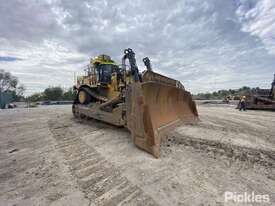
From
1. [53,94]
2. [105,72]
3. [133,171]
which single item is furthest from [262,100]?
[53,94]

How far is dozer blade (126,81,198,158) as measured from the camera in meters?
3.61

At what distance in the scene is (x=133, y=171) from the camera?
2898 mm

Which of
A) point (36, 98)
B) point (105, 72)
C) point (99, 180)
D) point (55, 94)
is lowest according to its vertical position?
point (99, 180)

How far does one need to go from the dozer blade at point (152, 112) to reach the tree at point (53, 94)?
38918 mm

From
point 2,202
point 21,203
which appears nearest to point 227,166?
point 21,203

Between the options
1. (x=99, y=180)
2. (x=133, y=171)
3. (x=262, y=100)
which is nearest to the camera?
(x=99, y=180)

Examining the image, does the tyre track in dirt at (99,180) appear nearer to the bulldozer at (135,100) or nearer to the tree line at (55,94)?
the bulldozer at (135,100)

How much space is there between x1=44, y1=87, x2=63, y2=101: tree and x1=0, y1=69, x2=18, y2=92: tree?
59.2ft

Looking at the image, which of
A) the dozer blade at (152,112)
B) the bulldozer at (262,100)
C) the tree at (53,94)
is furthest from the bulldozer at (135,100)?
the tree at (53,94)

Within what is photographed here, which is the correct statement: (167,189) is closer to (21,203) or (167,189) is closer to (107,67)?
(21,203)

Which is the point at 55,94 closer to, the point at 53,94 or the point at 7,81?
the point at 53,94

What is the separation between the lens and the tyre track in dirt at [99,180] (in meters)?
2.21

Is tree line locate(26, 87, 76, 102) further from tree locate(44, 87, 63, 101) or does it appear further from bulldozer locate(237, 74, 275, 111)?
bulldozer locate(237, 74, 275, 111)

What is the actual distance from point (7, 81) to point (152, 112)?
59.7 metres
